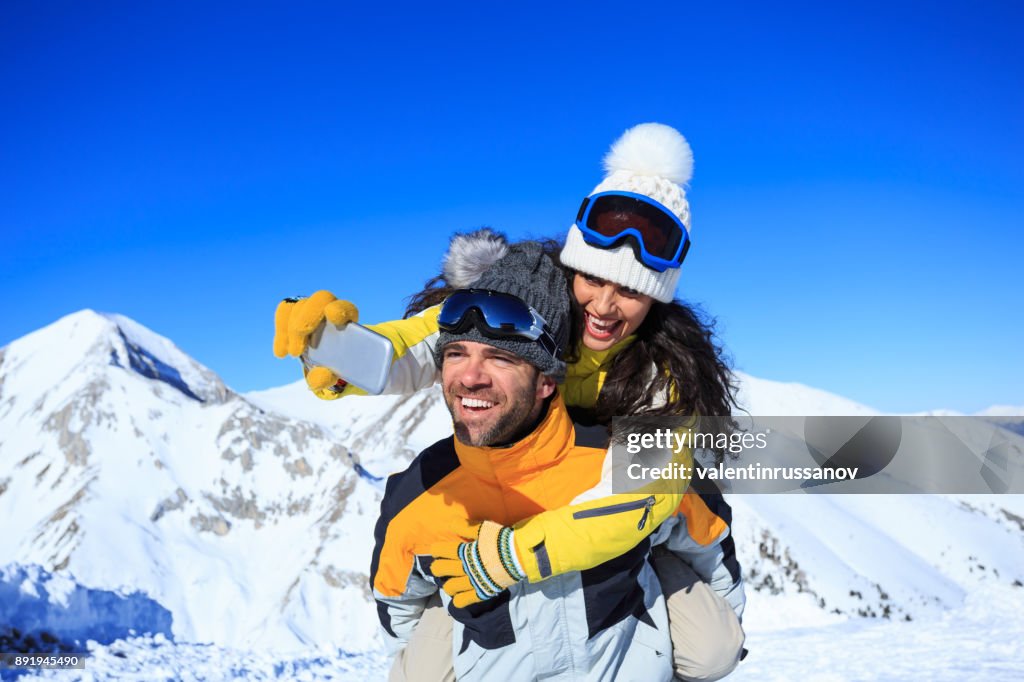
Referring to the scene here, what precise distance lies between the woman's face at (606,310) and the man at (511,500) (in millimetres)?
354

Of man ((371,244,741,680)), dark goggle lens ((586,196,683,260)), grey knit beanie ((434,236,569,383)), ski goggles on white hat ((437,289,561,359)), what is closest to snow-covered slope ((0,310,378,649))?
man ((371,244,741,680))

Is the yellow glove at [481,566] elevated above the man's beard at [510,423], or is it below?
below

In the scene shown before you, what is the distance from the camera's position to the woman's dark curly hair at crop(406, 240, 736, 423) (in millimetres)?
3371

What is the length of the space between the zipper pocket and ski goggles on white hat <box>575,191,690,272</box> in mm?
1249

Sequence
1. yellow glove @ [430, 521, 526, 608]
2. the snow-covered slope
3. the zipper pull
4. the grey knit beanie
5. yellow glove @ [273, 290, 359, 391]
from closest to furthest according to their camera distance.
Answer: yellow glove @ [273, 290, 359, 391], yellow glove @ [430, 521, 526, 608], the zipper pull, the grey knit beanie, the snow-covered slope

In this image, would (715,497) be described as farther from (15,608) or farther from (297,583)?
(297,583)

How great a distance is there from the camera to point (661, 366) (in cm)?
350

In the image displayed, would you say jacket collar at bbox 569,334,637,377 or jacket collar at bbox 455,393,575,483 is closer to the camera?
jacket collar at bbox 455,393,575,483

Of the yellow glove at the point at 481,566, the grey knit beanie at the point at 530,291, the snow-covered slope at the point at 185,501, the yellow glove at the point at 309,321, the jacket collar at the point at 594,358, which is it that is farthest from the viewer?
the snow-covered slope at the point at 185,501

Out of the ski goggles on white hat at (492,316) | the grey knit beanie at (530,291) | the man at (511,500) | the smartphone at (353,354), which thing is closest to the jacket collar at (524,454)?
the man at (511,500)

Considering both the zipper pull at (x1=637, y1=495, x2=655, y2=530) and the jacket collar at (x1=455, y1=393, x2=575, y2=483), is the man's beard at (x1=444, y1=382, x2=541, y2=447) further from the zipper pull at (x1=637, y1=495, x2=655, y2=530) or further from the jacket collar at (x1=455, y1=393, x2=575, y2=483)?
the zipper pull at (x1=637, y1=495, x2=655, y2=530)

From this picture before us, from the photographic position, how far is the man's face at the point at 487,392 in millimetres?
2816

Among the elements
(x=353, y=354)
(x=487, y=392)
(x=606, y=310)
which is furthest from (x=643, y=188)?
(x=353, y=354)

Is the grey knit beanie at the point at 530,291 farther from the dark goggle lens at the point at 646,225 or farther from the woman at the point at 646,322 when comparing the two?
the dark goggle lens at the point at 646,225
